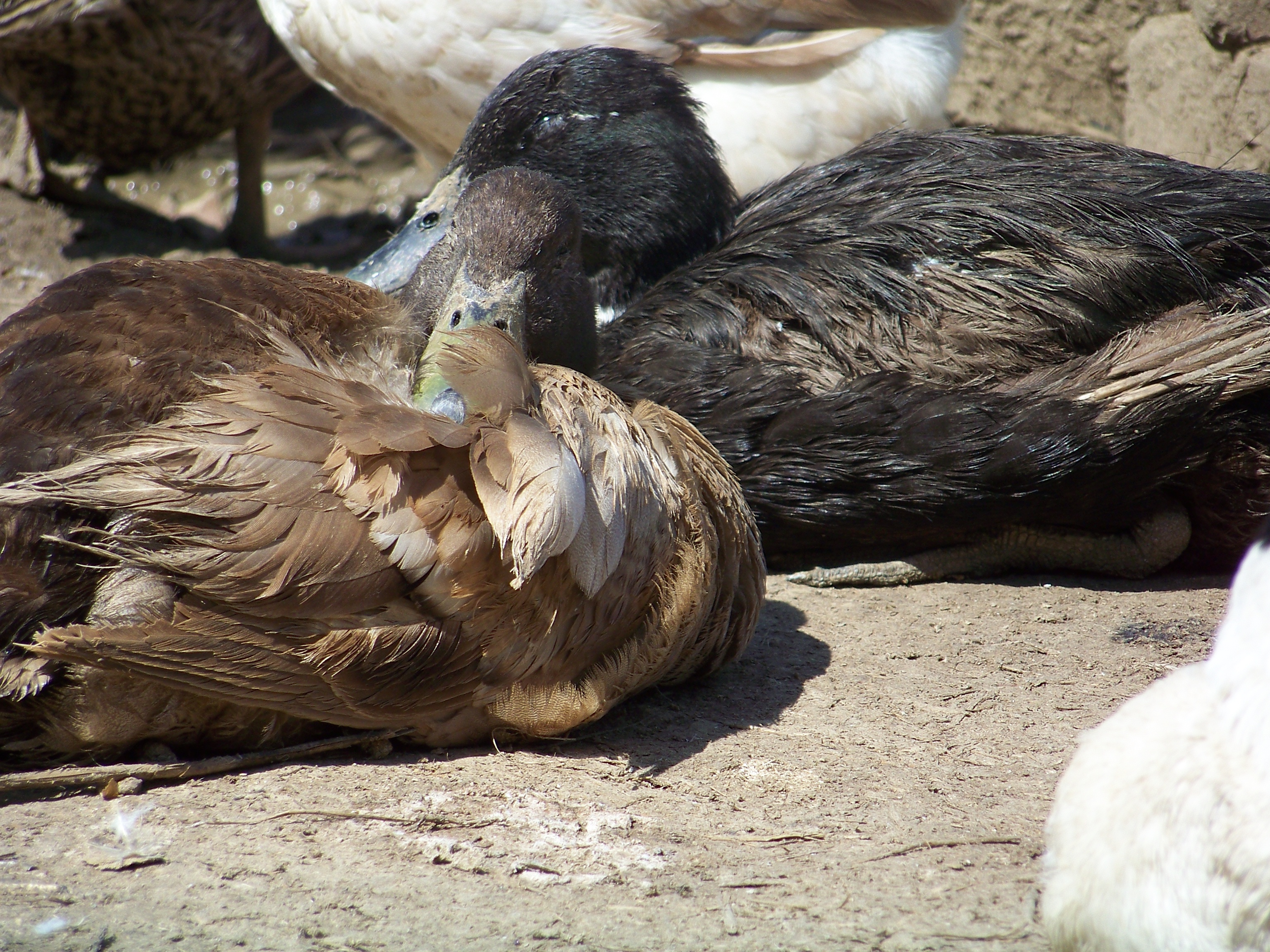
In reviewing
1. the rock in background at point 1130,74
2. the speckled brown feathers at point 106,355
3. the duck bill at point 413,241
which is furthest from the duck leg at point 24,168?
the speckled brown feathers at point 106,355

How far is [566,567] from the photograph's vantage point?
2.26 metres

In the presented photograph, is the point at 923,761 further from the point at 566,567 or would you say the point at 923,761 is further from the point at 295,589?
the point at 295,589

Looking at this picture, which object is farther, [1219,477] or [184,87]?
[184,87]

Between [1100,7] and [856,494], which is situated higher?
[1100,7]

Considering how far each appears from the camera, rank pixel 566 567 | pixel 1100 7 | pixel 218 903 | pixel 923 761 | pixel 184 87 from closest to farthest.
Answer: pixel 218 903 < pixel 566 567 < pixel 923 761 < pixel 1100 7 < pixel 184 87

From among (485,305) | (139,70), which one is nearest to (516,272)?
(485,305)

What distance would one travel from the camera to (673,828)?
2135mm

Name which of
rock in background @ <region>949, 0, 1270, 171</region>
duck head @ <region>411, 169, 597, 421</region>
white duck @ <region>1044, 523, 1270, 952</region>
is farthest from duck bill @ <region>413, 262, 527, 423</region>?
rock in background @ <region>949, 0, 1270, 171</region>

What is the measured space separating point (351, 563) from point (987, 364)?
2.00 m

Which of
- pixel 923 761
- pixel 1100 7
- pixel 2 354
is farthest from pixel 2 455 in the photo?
pixel 1100 7

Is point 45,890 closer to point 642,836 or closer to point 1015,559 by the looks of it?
point 642,836

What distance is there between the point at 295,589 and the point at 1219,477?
8.51ft

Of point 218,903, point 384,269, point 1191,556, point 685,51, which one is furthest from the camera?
point 685,51

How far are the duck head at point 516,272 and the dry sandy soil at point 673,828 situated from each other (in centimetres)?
102
